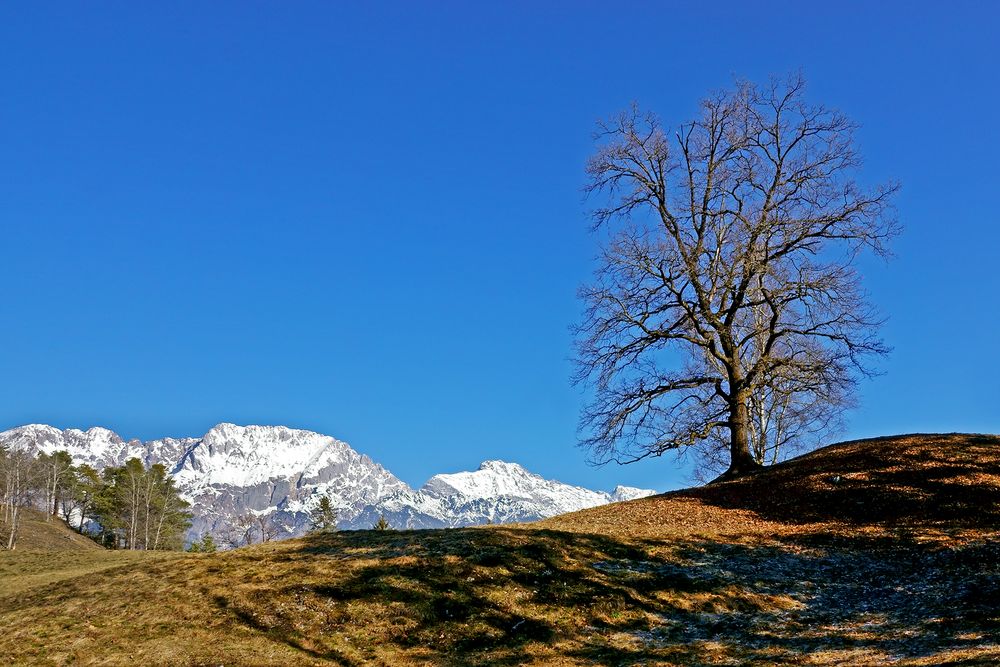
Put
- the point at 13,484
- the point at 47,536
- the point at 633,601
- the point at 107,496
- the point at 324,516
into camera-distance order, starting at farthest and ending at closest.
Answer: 1. the point at 324,516
2. the point at 107,496
3. the point at 47,536
4. the point at 13,484
5. the point at 633,601

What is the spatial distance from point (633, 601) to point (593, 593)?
1094 mm

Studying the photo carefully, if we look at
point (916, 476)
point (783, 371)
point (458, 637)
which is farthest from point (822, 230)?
point (458, 637)

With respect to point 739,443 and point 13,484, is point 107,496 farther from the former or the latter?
point 739,443

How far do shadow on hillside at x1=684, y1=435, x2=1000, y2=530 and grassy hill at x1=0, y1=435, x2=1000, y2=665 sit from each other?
12cm

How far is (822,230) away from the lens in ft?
116

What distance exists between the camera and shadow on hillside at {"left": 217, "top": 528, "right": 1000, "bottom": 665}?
55.8 feet

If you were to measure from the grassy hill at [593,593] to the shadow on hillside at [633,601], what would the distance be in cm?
7

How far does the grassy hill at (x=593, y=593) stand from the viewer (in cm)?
1714

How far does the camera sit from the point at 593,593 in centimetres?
2027

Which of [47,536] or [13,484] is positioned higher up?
[13,484]

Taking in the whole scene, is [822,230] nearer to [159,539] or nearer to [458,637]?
[458,637]

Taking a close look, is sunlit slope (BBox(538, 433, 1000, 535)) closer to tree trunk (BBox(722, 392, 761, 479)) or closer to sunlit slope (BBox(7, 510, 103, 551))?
tree trunk (BBox(722, 392, 761, 479))

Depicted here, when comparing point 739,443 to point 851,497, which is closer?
point 851,497

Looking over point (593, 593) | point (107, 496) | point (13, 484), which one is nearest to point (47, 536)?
point (13, 484)
